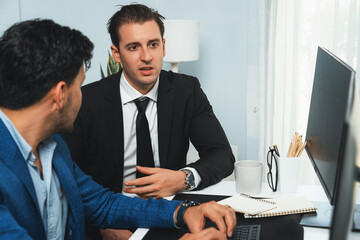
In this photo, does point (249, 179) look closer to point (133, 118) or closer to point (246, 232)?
point (246, 232)

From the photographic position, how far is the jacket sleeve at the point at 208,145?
61.5 inches

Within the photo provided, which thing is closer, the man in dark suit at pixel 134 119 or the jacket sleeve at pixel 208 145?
the jacket sleeve at pixel 208 145

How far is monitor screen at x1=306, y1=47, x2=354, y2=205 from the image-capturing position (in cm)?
100

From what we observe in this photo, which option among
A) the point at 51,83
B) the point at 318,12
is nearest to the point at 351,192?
the point at 51,83

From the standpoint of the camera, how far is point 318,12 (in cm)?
292

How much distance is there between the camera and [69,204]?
1.17 metres

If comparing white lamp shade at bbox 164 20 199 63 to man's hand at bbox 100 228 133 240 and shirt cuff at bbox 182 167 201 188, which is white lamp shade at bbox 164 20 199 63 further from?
man's hand at bbox 100 228 133 240

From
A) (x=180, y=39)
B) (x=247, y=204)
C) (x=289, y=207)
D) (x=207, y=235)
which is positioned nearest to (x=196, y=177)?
(x=247, y=204)

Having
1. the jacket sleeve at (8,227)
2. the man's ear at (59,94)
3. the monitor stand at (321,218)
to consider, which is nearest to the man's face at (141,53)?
the man's ear at (59,94)

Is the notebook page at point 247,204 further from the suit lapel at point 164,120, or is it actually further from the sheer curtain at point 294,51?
the sheer curtain at point 294,51

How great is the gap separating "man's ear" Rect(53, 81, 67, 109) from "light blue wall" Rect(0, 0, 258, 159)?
6.93 feet

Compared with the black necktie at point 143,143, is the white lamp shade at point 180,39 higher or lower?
higher

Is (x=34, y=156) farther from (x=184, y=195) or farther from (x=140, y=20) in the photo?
(x=140, y=20)

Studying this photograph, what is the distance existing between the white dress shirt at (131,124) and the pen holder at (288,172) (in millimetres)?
590
